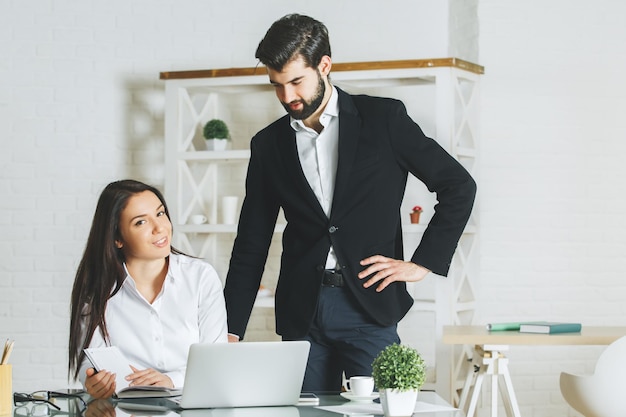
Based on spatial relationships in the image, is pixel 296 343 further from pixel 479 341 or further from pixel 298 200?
pixel 479 341

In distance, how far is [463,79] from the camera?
15.3ft

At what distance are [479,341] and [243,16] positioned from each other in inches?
89.7

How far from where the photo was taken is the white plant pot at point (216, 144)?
4730 millimetres

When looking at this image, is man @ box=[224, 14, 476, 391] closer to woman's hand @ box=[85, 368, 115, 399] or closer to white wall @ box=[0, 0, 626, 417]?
woman's hand @ box=[85, 368, 115, 399]

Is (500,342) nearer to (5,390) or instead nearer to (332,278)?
(332,278)

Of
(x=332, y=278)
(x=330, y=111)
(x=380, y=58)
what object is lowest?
(x=332, y=278)

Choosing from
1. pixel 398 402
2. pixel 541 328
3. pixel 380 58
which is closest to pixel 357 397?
pixel 398 402

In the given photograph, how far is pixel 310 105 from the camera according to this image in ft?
8.93

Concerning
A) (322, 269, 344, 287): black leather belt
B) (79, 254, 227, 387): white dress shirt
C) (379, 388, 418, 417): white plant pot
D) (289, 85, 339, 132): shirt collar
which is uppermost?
(289, 85, 339, 132): shirt collar

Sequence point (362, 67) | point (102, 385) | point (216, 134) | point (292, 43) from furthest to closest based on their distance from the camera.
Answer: point (216, 134)
point (362, 67)
point (292, 43)
point (102, 385)

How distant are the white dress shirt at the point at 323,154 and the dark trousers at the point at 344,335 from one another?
0.27 meters

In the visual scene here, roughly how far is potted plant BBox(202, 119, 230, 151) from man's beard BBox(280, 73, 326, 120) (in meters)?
2.02

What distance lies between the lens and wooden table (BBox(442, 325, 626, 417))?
3873mm

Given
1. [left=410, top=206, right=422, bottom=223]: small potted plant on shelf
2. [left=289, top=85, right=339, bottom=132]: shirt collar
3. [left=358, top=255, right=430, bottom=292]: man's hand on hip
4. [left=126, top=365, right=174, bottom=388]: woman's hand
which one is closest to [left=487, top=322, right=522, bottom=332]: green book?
[left=410, top=206, right=422, bottom=223]: small potted plant on shelf
